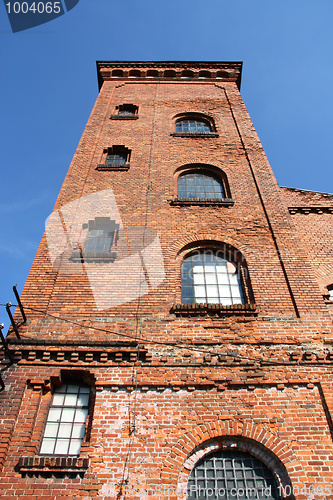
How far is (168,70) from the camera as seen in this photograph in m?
16.2

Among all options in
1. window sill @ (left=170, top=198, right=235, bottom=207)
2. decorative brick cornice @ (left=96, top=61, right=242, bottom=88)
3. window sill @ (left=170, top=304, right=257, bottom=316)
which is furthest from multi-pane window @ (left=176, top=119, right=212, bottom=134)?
window sill @ (left=170, top=304, right=257, bottom=316)

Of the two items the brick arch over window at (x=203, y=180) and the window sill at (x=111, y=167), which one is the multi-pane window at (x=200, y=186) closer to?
the brick arch over window at (x=203, y=180)

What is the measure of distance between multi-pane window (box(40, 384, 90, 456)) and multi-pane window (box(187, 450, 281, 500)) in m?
1.67

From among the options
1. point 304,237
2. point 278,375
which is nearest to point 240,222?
point 304,237

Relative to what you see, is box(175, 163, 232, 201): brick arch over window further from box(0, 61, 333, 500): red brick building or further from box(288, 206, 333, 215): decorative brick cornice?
box(288, 206, 333, 215): decorative brick cornice

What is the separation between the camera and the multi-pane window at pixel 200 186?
10.3 metres

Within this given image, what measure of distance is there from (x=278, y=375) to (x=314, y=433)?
0.91 meters

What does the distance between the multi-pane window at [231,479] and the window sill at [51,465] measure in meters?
1.42

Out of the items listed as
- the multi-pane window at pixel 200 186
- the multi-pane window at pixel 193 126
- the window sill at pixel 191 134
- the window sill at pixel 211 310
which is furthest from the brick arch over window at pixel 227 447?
the multi-pane window at pixel 193 126

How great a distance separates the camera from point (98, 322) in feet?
22.1

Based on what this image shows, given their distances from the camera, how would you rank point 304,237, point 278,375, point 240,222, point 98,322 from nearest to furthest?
point 278,375, point 98,322, point 240,222, point 304,237

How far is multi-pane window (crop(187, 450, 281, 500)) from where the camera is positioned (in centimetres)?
502

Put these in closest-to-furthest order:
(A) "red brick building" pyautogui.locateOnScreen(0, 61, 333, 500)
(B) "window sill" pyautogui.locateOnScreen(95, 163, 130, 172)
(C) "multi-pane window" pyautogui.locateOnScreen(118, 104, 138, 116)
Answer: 1. (A) "red brick building" pyautogui.locateOnScreen(0, 61, 333, 500)
2. (B) "window sill" pyautogui.locateOnScreen(95, 163, 130, 172)
3. (C) "multi-pane window" pyautogui.locateOnScreen(118, 104, 138, 116)

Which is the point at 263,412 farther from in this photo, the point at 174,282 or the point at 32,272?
the point at 32,272
